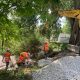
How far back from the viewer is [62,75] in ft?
55.5

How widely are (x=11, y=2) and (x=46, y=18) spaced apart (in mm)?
1776

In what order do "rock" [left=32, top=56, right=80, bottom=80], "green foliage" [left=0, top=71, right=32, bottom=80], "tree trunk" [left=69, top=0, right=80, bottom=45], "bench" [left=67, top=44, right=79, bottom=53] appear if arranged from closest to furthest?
"green foliage" [left=0, top=71, right=32, bottom=80]
"rock" [left=32, top=56, right=80, bottom=80]
"bench" [left=67, top=44, right=79, bottom=53]
"tree trunk" [left=69, top=0, right=80, bottom=45]

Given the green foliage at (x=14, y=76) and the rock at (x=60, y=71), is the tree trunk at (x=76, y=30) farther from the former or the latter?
the green foliage at (x=14, y=76)

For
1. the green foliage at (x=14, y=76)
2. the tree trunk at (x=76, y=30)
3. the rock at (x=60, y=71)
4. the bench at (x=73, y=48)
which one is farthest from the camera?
the tree trunk at (x=76, y=30)

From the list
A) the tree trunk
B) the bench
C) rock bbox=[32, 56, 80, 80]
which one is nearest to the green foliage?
rock bbox=[32, 56, 80, 80]

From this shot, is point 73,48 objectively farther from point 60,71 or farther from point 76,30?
point 60,71

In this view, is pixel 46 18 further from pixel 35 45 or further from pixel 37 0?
pixel 35 45

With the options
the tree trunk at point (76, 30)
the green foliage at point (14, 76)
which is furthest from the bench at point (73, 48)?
the green foliage at point (14, 76)

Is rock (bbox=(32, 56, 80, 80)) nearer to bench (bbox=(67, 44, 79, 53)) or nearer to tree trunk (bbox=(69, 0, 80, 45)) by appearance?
bench (bbox=(67, 44, 79, 53))

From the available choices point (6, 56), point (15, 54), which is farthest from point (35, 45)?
point (6, 56)

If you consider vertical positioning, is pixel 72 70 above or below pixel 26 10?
below

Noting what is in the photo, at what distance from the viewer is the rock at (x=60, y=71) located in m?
16.8

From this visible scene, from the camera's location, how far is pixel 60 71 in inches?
698

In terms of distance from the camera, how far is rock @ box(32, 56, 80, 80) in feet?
55.0
